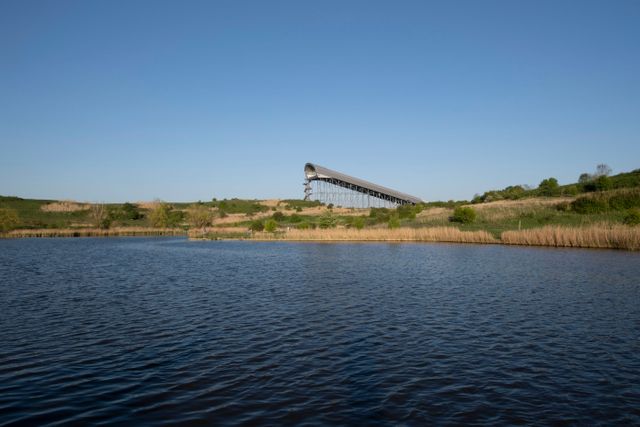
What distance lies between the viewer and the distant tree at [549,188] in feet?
223

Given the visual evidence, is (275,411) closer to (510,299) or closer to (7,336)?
(7,336)

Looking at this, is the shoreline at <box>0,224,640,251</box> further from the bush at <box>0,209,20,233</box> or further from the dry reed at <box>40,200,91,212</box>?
the dry reed at <box>40,200,91,212</box>

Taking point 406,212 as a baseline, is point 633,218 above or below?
below

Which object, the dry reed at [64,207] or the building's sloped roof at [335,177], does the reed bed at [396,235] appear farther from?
the dry reed at [64,207]

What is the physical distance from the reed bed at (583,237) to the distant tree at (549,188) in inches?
1372

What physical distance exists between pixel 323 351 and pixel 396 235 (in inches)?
1394

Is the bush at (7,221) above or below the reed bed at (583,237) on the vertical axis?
above

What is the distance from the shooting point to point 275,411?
6.88 metres

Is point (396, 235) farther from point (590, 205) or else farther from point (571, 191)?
point (571, 191)

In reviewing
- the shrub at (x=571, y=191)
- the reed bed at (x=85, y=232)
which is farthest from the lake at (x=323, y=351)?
the shrub at (x=571, y=191)

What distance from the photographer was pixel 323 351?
981 cm

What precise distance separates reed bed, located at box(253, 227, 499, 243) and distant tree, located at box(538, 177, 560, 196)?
3367 cm

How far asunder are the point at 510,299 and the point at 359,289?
5.31 m

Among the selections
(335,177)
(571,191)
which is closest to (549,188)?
(571,191)
